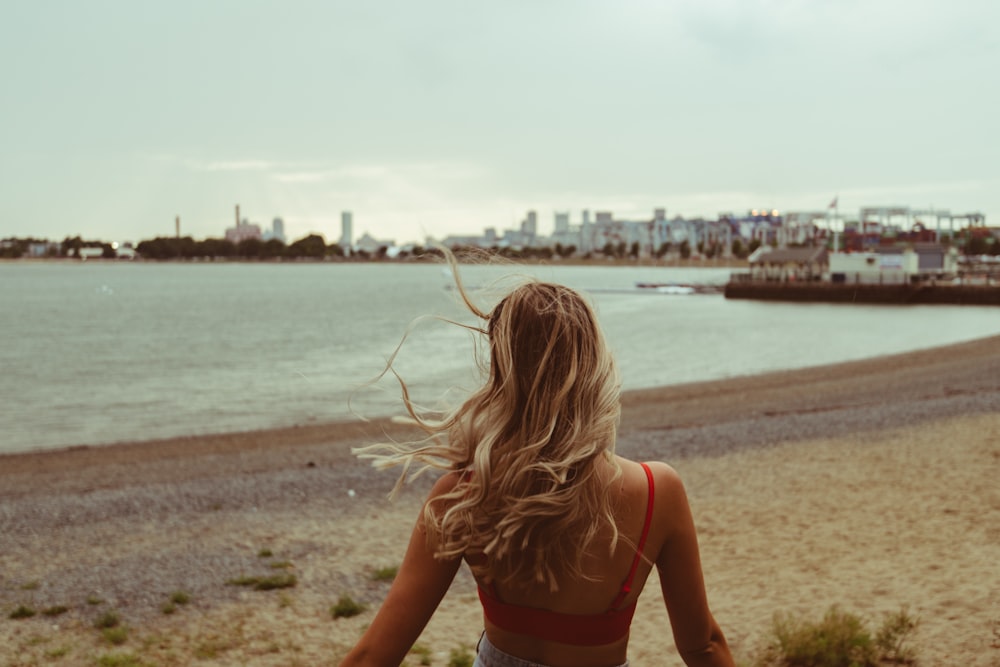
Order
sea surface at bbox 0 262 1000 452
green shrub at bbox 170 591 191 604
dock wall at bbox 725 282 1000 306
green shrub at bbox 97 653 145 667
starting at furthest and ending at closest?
dock wall at bbox 725 282 1000 306
sea surface at bbox 0 262 1000 452
green shrub at bbox 170 591 191 604
green shrub at bbox 97 653 145 667

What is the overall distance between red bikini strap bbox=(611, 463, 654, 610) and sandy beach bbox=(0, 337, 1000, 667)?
3995 millimetres

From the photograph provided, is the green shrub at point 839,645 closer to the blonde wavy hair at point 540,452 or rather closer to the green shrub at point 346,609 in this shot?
the green shrub at point 346,609

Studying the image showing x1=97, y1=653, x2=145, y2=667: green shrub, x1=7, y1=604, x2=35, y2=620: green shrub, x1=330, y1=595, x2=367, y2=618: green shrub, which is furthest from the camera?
x1=7, y1=604, x2=35, y2=620: green shrub

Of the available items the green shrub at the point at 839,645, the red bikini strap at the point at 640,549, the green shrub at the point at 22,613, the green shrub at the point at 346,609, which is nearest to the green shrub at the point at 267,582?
the green shrub at the point at 346,609

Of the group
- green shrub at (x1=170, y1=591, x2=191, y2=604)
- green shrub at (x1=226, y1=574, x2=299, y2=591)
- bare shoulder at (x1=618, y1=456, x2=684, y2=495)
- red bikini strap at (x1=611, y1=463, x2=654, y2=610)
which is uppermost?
bare shoulder at (x1=618, y1=456, x2=684, y2=495)

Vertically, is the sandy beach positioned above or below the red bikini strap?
below

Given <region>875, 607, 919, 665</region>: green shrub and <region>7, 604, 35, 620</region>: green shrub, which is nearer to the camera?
<region>875, 607, 919, 665</region>: green shrub

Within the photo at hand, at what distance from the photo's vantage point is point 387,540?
8.96m

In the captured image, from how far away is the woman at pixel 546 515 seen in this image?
1.77m

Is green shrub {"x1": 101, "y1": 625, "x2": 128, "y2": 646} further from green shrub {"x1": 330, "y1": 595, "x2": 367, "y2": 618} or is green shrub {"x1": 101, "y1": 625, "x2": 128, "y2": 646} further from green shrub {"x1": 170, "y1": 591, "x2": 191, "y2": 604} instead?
green shrub {"x1": 330, "y1": 595, "x2": 367, "y2": 618}

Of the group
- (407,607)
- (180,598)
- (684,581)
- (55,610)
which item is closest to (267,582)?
(180,598)

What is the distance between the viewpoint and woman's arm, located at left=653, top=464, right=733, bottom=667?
1812 mm

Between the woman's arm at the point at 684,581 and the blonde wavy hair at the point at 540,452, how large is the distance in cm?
11

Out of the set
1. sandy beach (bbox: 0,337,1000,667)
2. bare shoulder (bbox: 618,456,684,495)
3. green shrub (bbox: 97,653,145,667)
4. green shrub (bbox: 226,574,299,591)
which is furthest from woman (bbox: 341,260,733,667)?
green shrub (bbox: 226,574,299,591)
